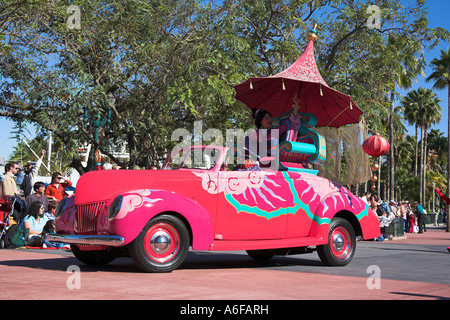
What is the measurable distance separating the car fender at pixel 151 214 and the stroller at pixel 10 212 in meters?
6.47

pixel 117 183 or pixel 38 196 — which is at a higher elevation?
pixel 117 183

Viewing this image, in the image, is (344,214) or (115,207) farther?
(344,214)

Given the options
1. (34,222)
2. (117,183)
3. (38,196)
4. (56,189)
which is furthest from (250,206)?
(56,189)

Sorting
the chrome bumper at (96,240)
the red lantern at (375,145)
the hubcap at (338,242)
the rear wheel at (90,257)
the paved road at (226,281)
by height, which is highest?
the red lantern at (375,145)

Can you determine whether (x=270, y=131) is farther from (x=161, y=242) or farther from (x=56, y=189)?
(x=56, y=189)

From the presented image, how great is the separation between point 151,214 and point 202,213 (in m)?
0.77

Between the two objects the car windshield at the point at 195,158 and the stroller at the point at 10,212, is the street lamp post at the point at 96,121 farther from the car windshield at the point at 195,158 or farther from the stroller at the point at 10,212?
the car windshield at the point at 195,158

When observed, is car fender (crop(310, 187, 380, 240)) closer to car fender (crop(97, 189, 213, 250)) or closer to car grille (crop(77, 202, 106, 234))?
car fender (crop(97, 189, 213, 250))

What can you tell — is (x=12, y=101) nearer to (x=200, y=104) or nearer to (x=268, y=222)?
(x=200, y=104)

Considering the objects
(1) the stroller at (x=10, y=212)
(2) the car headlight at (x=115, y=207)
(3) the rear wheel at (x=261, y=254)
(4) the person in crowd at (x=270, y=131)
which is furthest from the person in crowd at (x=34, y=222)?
(2) the car headlight at (x=115, y=207)

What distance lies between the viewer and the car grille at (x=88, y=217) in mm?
7062

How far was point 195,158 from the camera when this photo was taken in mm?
8102

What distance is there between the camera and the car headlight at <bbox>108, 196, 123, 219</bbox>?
6703 mm
